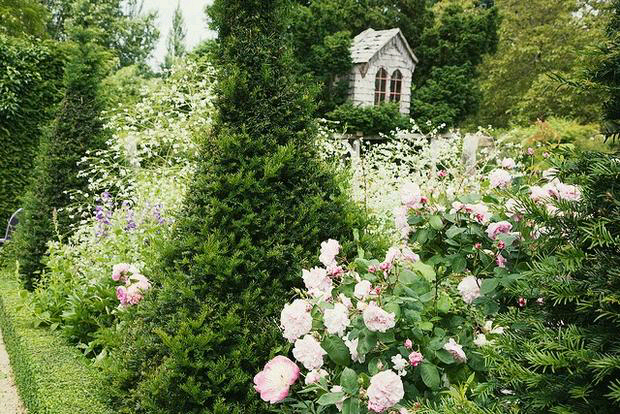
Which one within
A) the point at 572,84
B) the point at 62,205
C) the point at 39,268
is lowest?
the point at 39,268

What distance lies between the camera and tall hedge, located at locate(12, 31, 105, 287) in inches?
253

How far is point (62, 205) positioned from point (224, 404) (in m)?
4.95

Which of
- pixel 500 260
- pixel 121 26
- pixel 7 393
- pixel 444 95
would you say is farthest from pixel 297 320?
pixel 121 26

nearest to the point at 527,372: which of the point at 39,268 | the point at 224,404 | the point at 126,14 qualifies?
the point at 224,404

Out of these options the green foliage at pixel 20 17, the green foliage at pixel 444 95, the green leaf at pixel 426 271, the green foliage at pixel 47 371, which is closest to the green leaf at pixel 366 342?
the green leaf at pixel 426 271

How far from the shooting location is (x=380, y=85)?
16188mm

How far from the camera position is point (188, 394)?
7.97 feet

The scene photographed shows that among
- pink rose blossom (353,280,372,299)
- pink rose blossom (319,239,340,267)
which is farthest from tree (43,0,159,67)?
pink rose blossom (353,280,372,299)

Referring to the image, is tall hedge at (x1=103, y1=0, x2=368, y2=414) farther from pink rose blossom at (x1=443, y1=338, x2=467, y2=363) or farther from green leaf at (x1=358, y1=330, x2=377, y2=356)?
pink rose blossom at (x1=443, y1=338, x2=467, y2=363)

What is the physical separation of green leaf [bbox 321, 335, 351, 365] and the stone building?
13694 mm

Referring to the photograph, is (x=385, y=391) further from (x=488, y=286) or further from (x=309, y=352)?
(x=488, y=286)

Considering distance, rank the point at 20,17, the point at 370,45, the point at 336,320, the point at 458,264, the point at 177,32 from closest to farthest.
Answer: the point at 336,320 < the point at 458,264 < the point at 20,17 < the point at 370,45 < the point at 177,32

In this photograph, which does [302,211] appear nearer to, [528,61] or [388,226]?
[388,226]

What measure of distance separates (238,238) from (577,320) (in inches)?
61.5
